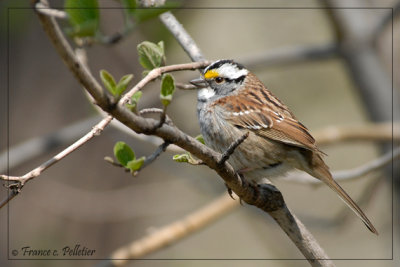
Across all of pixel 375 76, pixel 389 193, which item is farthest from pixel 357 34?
pixel 389 193

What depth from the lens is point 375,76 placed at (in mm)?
4910

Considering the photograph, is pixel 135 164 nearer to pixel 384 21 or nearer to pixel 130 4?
pixel 130 4

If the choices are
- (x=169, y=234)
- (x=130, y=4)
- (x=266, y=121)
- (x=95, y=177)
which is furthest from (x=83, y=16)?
(x=95, y=177)

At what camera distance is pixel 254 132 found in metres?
3.21

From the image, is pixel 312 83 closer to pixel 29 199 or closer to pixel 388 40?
pixel 388 40

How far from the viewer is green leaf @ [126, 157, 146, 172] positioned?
5.87 ft

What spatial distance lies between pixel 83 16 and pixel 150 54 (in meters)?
0.36

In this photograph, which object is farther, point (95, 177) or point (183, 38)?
point (95, 177)

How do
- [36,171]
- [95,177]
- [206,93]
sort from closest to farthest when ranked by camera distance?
[36,171], [206,93], [95,177]

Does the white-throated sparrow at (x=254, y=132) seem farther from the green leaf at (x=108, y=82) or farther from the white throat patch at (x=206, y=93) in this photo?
the green leaf at (x=108, y=82)

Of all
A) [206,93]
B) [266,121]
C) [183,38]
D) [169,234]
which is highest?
[183,38]

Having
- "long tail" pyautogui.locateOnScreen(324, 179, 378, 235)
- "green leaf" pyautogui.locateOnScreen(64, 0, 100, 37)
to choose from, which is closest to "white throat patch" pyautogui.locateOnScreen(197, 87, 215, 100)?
"long tail" pyautogui.locateOnScreen(324, 179, 378, 235)

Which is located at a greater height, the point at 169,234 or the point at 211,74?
the point at 211,74

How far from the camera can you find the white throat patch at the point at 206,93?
332 centimetres
